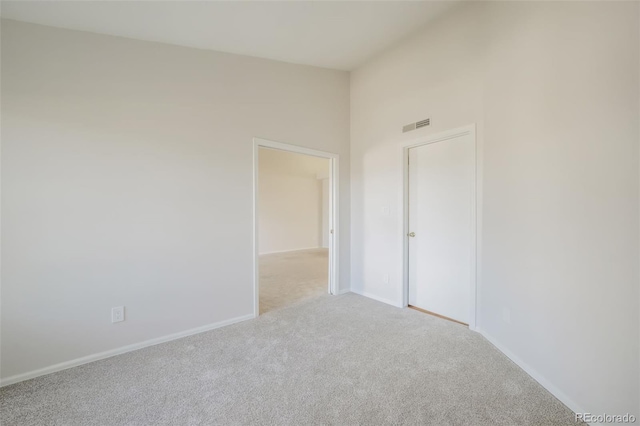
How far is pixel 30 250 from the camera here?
74.9 inches

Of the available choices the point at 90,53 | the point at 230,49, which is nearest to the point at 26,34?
the point at 90,53

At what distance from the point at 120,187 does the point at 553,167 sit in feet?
10.9

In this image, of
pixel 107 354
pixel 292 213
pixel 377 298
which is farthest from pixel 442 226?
pixel 292 213

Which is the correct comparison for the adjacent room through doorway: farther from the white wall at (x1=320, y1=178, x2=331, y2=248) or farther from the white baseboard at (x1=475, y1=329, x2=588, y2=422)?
the white baseboard at (x1=475, y1=329, x2=588, y2=422)

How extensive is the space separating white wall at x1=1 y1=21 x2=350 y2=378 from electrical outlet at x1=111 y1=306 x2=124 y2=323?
1.4 inches

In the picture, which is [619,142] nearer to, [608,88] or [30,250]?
[608,88]

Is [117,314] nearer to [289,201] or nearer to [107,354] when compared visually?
[107,354]

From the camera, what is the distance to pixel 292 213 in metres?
8.02

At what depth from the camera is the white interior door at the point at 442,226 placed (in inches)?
108

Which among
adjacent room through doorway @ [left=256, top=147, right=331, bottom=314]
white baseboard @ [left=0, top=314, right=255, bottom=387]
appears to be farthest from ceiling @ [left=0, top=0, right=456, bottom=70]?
adjacent room through doorway @ [left=256, top=147, right=331, bottom=314]

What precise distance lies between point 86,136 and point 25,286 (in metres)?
1.20

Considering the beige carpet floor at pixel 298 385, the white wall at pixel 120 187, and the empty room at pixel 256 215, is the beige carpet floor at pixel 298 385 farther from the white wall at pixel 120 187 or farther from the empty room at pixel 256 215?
the white wall at pixel 120 187

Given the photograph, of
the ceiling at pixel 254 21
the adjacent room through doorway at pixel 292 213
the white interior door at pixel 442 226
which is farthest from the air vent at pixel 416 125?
the adjacent room through doorway at pixel 292 213

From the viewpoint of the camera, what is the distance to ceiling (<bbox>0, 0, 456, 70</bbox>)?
76.2 inches
